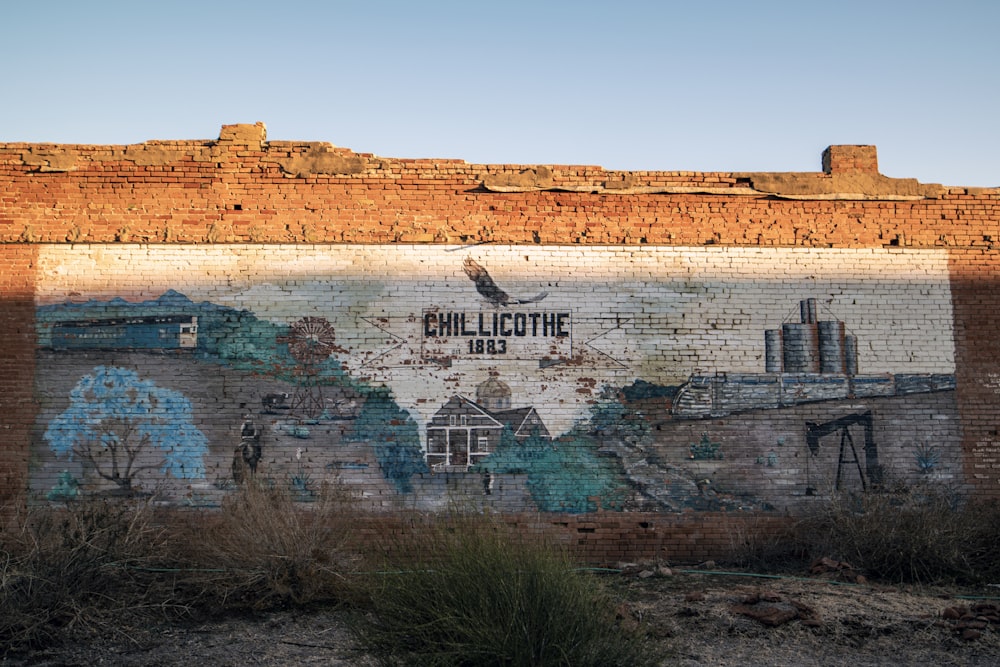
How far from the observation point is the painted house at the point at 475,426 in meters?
9.79

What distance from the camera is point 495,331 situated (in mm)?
10062

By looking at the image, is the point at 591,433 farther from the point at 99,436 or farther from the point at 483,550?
the point at 99,436

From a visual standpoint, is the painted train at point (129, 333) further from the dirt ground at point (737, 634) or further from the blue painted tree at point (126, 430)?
the dirt ground at point (737, 634)

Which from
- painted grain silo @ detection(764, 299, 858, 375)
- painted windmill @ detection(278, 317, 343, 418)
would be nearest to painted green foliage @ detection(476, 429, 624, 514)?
painted windmill @ detection(278, 317, 343, 418)

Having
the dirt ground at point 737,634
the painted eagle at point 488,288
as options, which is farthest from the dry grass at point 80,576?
the painted eagle at point 488,288

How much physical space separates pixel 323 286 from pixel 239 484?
2424mm

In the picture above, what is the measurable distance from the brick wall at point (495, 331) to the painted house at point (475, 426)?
25mm

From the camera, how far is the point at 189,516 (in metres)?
9.52

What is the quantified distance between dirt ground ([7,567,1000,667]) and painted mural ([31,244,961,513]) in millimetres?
2253

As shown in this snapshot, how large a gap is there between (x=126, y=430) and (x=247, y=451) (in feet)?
4.51

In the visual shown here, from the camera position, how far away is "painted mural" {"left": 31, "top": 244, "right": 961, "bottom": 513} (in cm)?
974

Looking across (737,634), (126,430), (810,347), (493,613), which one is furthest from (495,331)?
(493,613)

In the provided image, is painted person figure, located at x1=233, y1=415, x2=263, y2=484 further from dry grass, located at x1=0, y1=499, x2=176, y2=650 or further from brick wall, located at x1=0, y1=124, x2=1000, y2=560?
dry grass, located at x1=0, y1=499, x2=176, y2=650

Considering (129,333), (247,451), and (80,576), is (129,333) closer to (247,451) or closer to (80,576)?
(247,451)
